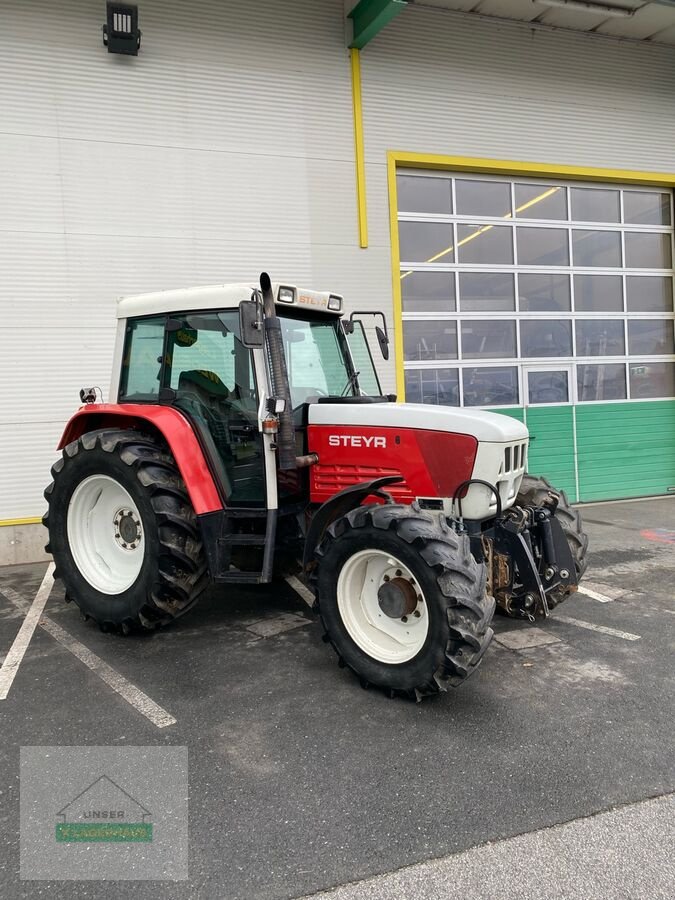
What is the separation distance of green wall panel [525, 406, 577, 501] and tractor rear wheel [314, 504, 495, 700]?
21.2 ft

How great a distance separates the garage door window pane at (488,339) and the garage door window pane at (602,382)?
1.27m

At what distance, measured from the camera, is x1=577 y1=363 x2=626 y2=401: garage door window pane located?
32.6ft

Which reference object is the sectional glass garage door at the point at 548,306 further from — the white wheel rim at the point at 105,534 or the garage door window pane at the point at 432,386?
the white wheel rim at the point at 105,534

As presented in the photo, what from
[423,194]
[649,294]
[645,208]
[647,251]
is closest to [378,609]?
[423,194]

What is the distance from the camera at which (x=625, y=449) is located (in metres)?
10.1

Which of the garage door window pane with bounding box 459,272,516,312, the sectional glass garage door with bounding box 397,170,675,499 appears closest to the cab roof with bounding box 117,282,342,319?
the sectional glass garage door with bounding box 397,170,675,499

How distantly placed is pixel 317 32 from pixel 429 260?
3209 mm

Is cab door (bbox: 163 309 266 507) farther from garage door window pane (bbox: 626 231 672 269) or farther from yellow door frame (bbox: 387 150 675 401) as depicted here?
garage door window pane (bbox: 626 231 672 269)

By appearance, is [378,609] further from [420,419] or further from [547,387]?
[547,387]

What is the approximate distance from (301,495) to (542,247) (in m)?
7.11

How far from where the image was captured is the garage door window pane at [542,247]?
9648 millimetres

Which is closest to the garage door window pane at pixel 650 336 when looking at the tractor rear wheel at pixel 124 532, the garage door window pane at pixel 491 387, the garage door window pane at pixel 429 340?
the garage door window pane at pixel 491 387

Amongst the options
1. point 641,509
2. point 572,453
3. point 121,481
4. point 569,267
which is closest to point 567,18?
point 569,267

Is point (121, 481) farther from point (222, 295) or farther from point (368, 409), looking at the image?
point (368, 409)
